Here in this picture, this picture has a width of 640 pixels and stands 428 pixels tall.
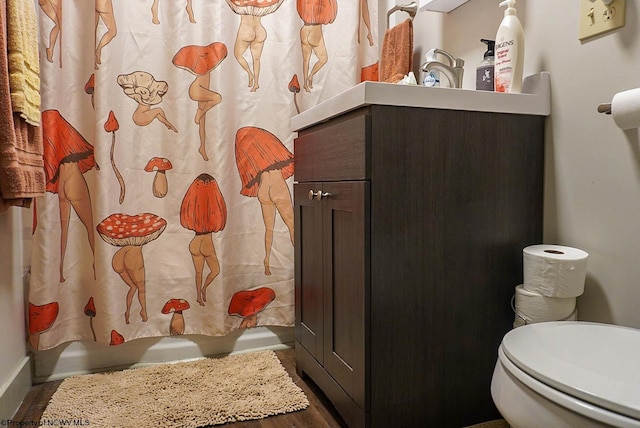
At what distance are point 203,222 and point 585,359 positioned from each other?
134cm

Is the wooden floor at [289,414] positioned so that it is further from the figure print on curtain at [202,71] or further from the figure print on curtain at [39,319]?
the figure print on curtain at [202,71]

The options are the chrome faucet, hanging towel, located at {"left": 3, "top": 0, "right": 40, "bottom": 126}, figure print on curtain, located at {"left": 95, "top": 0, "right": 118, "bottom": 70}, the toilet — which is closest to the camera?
the toilet

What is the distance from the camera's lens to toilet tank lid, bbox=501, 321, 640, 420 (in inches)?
24.6

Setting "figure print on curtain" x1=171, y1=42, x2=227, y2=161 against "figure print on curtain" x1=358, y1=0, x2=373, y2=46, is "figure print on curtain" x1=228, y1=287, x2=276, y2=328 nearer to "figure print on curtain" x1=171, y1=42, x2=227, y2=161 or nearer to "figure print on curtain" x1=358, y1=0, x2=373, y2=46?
"figure print on curtain" x1=171, y1=42, x2=227, y2=161

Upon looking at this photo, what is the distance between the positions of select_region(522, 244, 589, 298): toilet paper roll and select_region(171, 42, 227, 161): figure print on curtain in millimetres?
1212

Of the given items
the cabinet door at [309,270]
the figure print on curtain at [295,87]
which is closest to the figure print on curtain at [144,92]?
the figure print on curtain at [295,87]

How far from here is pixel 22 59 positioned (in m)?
1.20

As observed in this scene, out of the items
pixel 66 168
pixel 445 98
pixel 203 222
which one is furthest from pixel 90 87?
pixel 445 98

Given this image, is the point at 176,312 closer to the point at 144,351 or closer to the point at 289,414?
the point at 144,351

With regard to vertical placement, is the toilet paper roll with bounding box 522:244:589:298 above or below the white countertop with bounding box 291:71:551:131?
below

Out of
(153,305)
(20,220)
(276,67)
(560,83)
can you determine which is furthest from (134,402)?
(560,83)

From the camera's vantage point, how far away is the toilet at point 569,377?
2.02 ft

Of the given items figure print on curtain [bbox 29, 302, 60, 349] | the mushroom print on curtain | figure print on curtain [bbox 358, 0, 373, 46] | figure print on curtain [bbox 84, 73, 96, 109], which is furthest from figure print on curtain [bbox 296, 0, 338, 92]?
figure print on curtain [bbox 29, 302, 60, 349]

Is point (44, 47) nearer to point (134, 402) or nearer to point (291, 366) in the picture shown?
point (134, 402)
